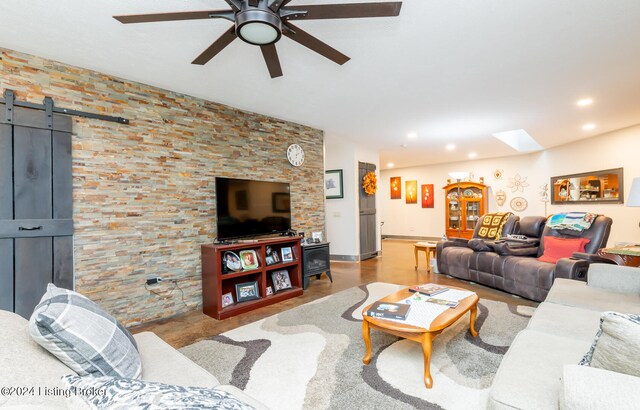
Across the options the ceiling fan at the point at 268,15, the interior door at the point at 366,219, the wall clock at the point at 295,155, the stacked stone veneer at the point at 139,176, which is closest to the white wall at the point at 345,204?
the interior door at the point at 366,219

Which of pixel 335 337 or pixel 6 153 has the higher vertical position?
pixel 6 153

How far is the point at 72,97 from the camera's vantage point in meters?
2.76

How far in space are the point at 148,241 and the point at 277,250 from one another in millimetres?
1563

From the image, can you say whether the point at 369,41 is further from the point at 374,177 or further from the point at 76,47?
the point at 374,177

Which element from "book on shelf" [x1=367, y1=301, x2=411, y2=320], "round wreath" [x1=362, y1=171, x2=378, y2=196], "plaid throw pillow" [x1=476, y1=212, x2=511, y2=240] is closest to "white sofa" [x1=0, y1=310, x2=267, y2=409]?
"book on shelf" [x1=367, y1=301, x2=411, y2=320]

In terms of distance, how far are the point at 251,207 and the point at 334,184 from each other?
9.55 feet

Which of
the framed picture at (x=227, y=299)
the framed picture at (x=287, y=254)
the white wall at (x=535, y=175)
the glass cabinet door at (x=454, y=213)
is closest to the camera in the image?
the framed picture at (x=227, y=299)

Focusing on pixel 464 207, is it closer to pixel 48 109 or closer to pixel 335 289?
pixel 335 289

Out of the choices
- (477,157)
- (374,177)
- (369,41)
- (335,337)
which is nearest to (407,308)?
(335,337)

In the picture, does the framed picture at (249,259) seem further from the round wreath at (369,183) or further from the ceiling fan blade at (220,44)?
the round wreath at (369,183)

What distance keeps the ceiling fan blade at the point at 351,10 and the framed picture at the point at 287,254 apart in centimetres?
296

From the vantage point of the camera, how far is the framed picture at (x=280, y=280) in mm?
3994

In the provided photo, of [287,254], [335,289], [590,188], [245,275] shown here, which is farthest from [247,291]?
[590,188]

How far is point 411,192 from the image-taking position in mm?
9984
